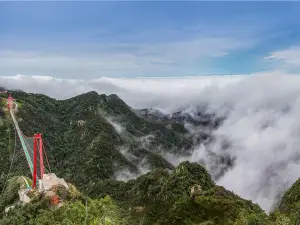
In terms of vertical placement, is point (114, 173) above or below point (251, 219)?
below

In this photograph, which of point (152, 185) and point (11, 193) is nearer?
point (11, 193)

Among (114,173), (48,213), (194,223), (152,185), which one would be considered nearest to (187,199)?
(194,223)

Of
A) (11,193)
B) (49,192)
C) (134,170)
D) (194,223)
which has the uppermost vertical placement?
(49,192)

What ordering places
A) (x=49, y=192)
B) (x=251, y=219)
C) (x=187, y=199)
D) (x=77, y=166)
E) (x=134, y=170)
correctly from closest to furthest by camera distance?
Result: (x=251, y=219)
(x=49, y=192)
(x=187, y=199)
(x=77, y=166)
(x=134, y=170)

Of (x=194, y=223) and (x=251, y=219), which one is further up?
(x=251, y=219)

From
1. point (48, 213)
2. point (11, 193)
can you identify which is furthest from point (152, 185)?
point (48, 213)

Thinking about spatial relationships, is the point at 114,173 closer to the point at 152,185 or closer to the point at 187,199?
the point at 152,185

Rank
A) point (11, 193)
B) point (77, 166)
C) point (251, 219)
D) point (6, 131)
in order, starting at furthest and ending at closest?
1. point (77, 166)
2. point (6, 131)
3. point (11, 193)
4. point (251, 219)

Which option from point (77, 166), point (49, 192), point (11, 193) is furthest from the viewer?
point (77, 166)

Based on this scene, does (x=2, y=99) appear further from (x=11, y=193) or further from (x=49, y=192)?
(x=49, y=192)
